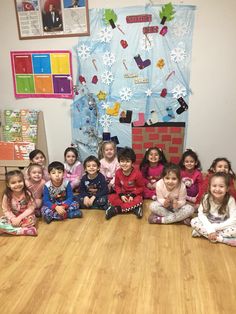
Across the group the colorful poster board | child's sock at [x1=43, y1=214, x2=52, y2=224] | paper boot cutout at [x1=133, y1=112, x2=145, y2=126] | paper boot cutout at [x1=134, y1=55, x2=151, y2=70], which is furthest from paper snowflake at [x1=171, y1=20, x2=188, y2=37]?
child's sock at [x1=43, y1=214, x2=52, y2=224]

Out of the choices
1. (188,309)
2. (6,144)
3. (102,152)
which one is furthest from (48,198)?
(188,309)

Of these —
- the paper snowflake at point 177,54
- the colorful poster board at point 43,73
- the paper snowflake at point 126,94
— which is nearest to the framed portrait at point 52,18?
the colorful poster board at point 43,73

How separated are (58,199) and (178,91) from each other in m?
1.59

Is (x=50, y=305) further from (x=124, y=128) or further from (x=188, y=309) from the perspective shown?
(x=124, y=128)

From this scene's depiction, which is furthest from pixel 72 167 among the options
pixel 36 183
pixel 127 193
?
pixel 127 193

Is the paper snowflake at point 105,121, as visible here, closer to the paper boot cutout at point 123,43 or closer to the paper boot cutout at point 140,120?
the paper boot cutout at point 140,120

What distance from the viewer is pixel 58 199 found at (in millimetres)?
2508

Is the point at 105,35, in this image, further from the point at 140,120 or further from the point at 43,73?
the point at 140,120

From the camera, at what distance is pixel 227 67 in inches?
116

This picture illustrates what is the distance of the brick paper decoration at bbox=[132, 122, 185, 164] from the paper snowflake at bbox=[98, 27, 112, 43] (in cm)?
92

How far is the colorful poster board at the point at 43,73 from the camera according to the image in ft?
10.4

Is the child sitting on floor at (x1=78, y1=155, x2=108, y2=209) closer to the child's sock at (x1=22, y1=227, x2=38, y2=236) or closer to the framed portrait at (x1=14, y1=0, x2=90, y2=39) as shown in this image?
the child's sock at (x1=22, y1=227, x2=38, y2=236)

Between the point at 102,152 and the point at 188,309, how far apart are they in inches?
73.0

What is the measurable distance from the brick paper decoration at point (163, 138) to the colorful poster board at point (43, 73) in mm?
851
